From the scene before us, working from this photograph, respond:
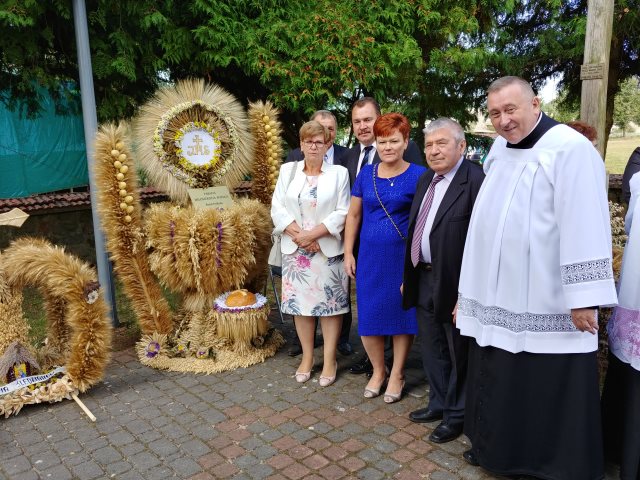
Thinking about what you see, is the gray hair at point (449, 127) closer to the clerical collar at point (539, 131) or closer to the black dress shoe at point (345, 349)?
the clerical collar at point (539, 131)

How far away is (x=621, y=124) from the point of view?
35.7m

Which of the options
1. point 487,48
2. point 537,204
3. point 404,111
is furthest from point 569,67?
point 537,204

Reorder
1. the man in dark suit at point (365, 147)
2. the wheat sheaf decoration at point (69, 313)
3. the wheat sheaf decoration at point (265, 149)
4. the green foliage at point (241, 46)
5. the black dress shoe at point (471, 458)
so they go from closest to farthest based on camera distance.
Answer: the black dress shoe at point (471, 458) < the wheat sheaf decoration at point (69, 313) < the man in dark suit at point (365, 147) < the wheat sheaf decoration at point (265, 149) < the green foliage at point (241, 46)

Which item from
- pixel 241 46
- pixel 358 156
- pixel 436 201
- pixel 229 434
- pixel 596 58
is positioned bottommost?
pixel 229 434

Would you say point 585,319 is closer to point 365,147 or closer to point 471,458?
point 471,458

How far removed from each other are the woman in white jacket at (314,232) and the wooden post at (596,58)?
2635 millimetres

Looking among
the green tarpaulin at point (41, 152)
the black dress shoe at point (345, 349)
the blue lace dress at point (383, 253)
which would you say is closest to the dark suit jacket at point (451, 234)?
the blue lace dress at point (383, 253)

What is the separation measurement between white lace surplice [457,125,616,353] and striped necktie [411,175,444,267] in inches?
15.6

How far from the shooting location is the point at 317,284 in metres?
3.92

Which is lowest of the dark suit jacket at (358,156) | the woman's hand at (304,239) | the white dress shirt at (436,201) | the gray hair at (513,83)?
the woman's hand at (304,239)

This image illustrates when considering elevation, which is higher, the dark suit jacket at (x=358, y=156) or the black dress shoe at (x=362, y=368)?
the dark suit jacket at (x=358, y=156)

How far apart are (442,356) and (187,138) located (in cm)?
257

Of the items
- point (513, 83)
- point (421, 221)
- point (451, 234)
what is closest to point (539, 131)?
point (513, 83)

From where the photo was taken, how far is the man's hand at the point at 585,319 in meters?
2.38
